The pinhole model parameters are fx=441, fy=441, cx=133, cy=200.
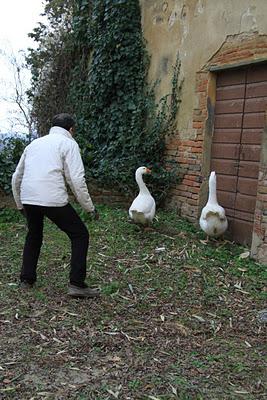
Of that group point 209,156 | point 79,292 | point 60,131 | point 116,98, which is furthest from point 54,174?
point 116,98

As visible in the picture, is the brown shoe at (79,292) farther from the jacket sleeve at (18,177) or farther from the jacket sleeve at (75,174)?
the jacket sleeve at (18,177)

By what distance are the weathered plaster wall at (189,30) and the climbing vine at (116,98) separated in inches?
9.1

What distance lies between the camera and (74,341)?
3344 mm

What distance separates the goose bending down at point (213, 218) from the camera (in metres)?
5.67

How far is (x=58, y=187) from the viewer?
385 centimetres

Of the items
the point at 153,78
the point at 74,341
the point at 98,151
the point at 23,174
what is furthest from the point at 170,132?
the point at 74,341

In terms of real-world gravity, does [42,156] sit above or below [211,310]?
above

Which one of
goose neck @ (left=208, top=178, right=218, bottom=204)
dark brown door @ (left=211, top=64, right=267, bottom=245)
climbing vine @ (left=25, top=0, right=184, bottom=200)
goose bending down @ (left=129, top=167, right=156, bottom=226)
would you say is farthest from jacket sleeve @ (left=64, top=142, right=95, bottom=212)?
climbing vine @ (left=25, top=0, right=184, bottom=200)

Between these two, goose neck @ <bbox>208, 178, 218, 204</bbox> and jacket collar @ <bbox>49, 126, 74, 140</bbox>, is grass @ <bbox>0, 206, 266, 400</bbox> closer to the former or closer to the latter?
goose neck @ <bbox>208, 178, 218, 204</bbox>

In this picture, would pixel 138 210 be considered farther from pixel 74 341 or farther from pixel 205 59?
pixel 74 341

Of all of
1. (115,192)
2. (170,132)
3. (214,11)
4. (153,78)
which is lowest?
(115,192)

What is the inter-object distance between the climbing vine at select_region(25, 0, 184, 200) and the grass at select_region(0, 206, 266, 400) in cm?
218

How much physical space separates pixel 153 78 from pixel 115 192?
2170 mm

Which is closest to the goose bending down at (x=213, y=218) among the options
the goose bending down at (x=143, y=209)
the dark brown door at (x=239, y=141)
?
the dark brown door at (x=239, y=141)
